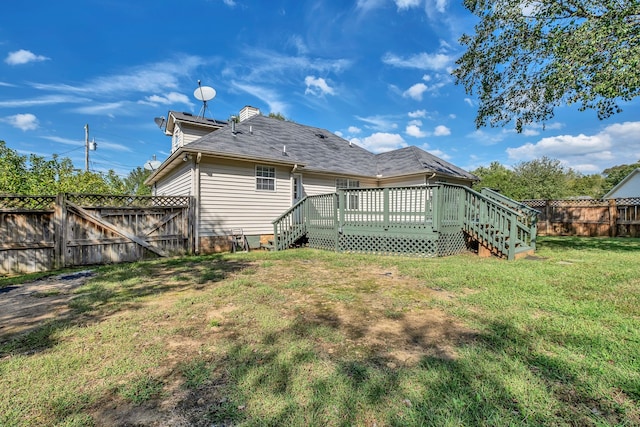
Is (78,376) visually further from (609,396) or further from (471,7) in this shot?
(471,7)

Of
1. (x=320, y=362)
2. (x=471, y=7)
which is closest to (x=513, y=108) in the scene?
(x=471, y=7)

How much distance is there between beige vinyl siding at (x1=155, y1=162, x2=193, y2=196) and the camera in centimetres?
988

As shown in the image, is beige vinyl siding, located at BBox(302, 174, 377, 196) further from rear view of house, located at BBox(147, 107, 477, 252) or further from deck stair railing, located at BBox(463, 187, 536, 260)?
deck stair railing, located at BBox(463, 187, 536, 260)

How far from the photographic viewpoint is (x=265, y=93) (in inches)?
779

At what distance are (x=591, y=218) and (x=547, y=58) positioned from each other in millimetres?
9944

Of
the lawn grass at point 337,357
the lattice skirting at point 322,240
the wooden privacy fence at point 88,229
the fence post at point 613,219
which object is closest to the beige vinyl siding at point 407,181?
the lattice skirting at point 322,240

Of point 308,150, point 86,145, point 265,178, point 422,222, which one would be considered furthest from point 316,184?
point 86,145

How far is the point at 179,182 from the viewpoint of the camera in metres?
11.0

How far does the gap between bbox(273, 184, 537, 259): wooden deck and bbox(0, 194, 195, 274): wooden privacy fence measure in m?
3.48

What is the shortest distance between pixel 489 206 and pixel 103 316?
8.80 metres

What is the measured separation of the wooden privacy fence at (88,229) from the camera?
22.1ft

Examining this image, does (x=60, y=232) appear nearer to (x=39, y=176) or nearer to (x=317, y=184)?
(x=39, y=176)

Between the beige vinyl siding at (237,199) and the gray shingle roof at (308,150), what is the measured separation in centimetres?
64

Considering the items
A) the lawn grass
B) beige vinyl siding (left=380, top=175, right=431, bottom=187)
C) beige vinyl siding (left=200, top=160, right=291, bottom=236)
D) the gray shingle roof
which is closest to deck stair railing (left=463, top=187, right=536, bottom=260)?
the lawn grass
